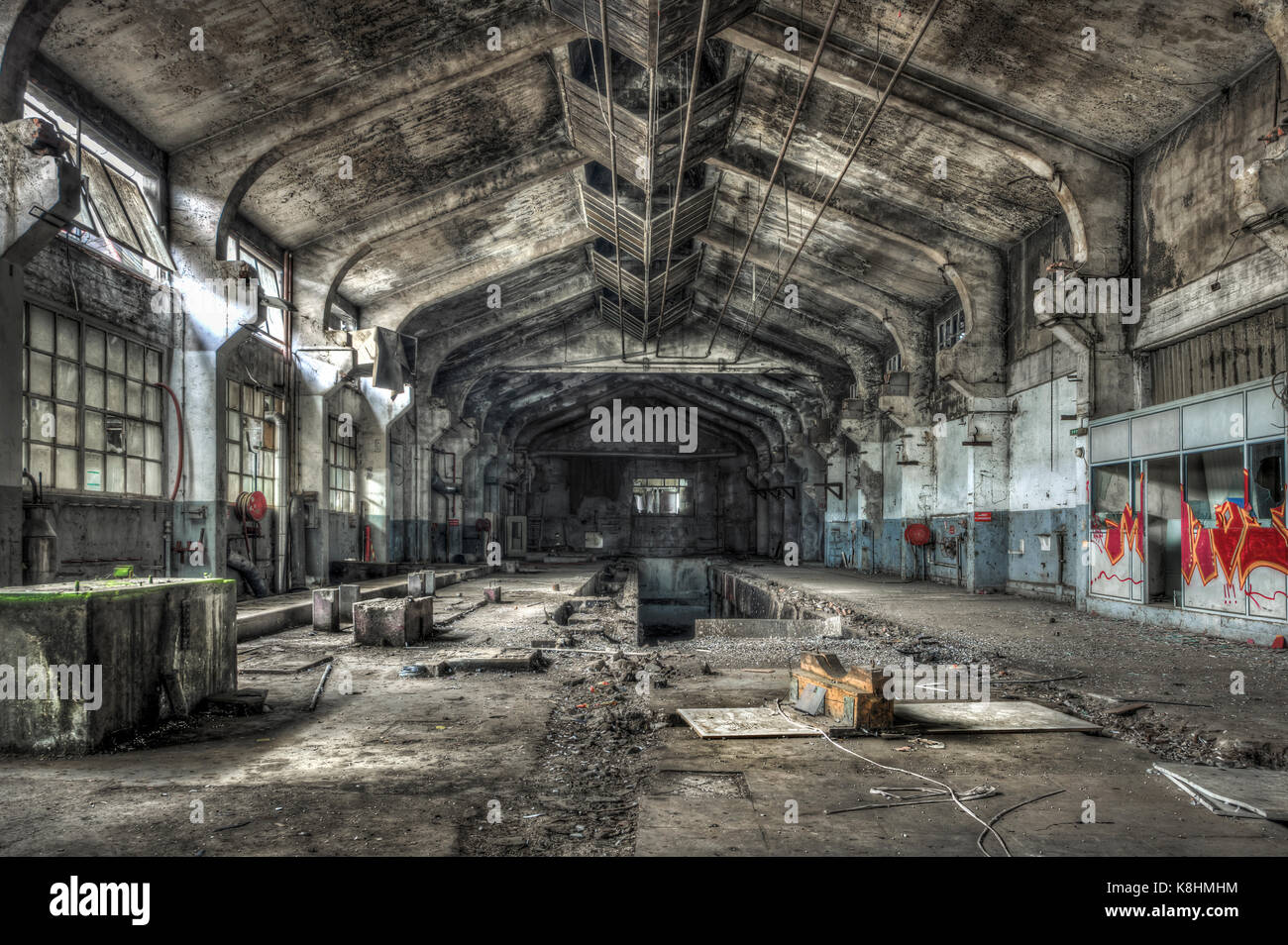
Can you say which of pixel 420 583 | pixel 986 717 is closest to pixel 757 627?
pixel 420 583

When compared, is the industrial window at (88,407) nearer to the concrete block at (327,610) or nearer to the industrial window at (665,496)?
the concrete block at (327,610)

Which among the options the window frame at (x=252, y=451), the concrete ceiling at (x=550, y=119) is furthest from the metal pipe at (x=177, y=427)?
the concrete ceiling at (x=550, y=119)

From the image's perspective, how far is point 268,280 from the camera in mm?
13492

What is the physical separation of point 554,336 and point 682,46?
45.7 ft

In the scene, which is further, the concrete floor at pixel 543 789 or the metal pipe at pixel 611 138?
the metal pipe at pixel 611 138

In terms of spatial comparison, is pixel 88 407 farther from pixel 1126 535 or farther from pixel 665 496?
pixel 665 496

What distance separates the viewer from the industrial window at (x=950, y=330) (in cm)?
1602

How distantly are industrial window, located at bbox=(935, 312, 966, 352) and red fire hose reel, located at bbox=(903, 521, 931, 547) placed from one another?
3.68m

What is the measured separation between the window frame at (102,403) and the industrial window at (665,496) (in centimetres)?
2428

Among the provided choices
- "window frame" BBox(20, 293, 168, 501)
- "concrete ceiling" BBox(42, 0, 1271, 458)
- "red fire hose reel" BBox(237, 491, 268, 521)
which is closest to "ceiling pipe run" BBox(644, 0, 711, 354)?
"concrete ceiling" BBox(42, 0, 1271, 458)

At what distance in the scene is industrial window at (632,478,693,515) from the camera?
34.3 meters

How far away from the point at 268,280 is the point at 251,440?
259 centimetres

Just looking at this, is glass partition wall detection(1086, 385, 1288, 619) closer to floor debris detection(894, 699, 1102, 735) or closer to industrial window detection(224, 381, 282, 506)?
floor debris detection(894, 699, 1102, 735)
